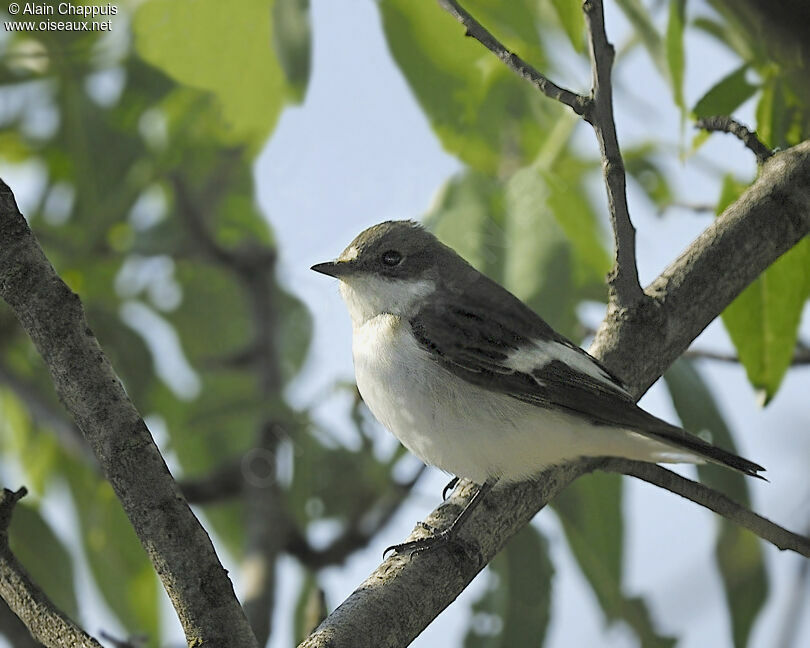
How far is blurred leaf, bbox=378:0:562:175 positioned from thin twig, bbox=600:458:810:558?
1.14m

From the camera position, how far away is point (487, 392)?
8.63 ft

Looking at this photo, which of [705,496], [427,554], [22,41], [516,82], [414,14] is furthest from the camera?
[22,41]

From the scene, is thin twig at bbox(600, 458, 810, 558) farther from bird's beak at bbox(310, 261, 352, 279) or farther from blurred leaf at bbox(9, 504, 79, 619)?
blurred leaf at bbox(9, 504, 79, 619)

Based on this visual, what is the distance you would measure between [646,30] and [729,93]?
27 centimetres

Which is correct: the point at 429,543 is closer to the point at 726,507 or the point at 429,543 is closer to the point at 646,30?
the point at 726,507

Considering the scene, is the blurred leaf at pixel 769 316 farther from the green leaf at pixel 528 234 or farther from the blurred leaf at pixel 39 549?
the blurred leaf at pixel 39 549

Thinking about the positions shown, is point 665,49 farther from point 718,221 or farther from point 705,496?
point 705,496

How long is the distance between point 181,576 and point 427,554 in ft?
1.90

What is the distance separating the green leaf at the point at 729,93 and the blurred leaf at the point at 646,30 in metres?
0.17

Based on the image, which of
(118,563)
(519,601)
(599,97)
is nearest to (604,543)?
(519,601)

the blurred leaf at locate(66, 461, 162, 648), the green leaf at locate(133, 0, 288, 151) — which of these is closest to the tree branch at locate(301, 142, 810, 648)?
the green leaf at locate(133, 0, 288, 151)

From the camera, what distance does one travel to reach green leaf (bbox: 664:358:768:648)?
8.48 ft

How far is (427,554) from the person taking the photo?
216 cm

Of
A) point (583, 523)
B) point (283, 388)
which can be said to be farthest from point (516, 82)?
point (283, 388)
